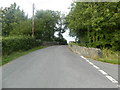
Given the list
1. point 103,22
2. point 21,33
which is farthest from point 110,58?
point 21,33

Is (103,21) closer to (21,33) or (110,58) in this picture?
(110,58)

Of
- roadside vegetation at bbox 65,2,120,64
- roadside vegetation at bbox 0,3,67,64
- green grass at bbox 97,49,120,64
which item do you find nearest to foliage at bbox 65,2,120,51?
roadside vegetation at bbox 65,2,120,64

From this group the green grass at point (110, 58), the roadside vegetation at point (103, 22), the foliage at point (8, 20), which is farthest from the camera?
the roadside vegetation at point (103, 22)

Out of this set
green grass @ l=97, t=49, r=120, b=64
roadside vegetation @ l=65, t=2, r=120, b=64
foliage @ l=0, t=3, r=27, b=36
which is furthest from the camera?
roadside vegetation @ l=65, t=2, r=120, b=64

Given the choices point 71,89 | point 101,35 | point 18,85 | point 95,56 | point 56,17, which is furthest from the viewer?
point 56,17

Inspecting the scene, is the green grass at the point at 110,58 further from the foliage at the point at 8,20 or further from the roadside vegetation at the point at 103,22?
the foliage at the point at 8,20

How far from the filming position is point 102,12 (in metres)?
15.2

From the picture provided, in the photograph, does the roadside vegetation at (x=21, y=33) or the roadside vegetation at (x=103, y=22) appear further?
the roadside vegetation at (x=103, y=22)

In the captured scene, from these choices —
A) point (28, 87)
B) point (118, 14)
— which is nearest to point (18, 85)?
point (28, 87)

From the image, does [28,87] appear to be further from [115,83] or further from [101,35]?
[101,35]

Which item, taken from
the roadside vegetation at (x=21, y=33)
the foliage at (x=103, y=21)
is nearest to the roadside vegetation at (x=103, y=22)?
the foliage at (x=103, y=21)

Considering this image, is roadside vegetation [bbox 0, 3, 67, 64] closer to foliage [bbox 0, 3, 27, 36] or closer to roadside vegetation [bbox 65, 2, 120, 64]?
foliage [bbox 0, 3, 27, 36]

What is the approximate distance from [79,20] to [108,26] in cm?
369

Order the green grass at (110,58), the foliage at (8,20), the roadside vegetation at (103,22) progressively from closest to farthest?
the green grass at (110,58) < the foliage at (8,20) < the roadside vegetation at (103,22)
